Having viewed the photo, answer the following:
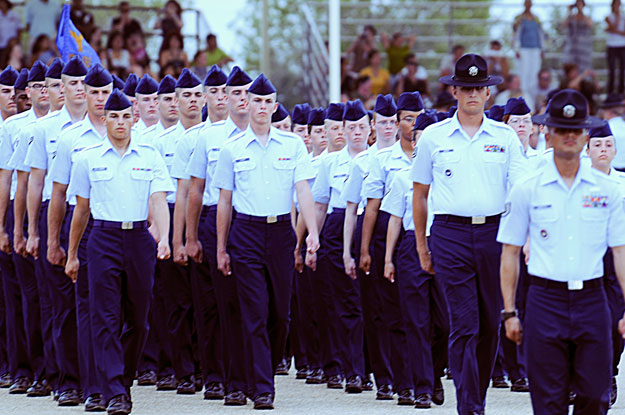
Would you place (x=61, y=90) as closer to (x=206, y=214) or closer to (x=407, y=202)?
(x=206, y=214)

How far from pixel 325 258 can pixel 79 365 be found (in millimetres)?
2744

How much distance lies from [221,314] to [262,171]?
1.22m

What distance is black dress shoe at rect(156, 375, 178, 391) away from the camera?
12.4 metres

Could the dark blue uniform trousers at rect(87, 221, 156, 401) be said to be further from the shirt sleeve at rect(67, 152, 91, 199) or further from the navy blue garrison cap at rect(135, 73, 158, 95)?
A: the navy blue garrison cap at rect(135, 73, 158, 95)

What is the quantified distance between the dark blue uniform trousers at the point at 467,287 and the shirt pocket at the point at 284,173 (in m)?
1.87

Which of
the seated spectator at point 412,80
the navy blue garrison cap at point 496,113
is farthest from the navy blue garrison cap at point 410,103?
the seated spectator at point 412,80

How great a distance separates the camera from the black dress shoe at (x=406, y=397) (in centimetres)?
1153

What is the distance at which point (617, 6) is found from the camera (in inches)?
1016

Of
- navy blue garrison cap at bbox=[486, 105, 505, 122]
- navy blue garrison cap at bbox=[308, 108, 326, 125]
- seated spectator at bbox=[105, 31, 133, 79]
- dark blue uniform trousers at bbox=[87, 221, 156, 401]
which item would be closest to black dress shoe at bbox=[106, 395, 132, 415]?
dark blue uniform trousers at bbox=[87, 221, 156, 401]

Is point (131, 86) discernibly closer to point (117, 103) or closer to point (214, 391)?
point (117, 103)

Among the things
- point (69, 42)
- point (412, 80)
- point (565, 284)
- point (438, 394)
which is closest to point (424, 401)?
point (438, 394)

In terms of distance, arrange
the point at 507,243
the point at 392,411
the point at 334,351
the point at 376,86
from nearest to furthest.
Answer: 1. the point at 507,243
2. the point at 392,411
3. the point at 334,351
4. the point at 376,86

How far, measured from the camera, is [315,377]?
13.3m

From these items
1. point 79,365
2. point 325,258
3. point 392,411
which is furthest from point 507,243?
point 325,258
